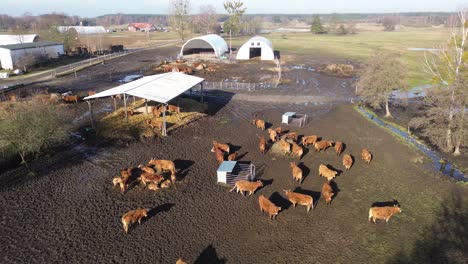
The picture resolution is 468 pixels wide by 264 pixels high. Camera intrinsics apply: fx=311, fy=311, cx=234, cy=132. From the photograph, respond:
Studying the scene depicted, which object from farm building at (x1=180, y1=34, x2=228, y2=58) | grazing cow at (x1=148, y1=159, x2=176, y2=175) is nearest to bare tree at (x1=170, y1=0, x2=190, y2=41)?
farm building at (x1=180, y1=34, x2=228, y2=58)

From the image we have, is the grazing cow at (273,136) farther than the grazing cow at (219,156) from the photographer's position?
Yes

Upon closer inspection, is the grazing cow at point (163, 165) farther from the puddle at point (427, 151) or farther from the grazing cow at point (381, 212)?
the puddle at point (427, 151)

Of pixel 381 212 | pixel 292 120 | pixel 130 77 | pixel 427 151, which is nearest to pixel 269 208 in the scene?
pixel 381 212

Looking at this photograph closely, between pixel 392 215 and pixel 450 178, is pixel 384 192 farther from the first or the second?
pixel 450 178

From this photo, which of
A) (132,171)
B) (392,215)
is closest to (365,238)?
(392,215)

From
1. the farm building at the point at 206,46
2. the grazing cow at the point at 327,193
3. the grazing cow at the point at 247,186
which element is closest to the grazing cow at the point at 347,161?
the grazing cow at the point at 327,193

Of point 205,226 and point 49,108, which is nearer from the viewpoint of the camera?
point 205,226
